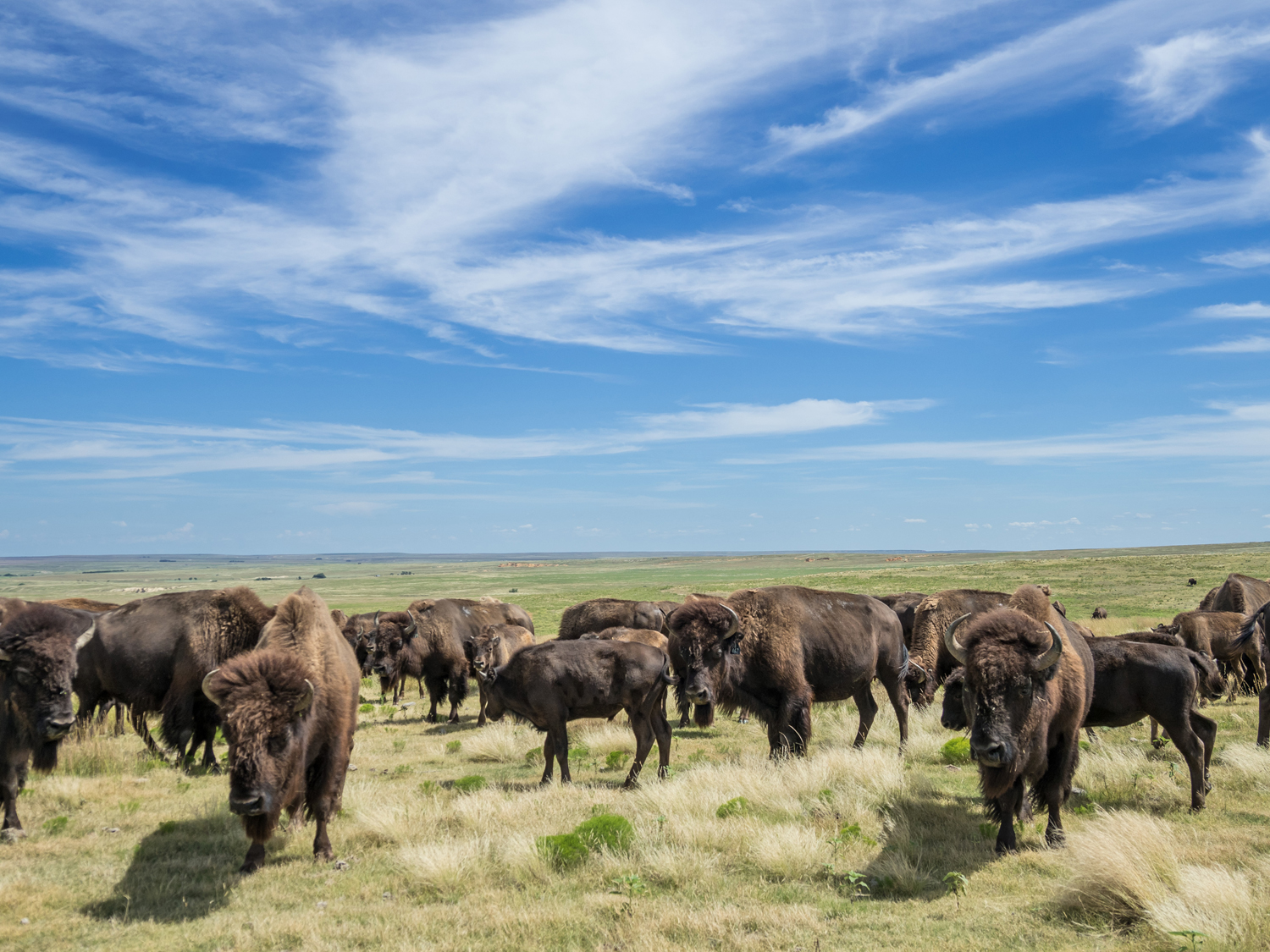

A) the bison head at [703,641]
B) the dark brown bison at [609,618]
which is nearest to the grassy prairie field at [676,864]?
the bison head at [703,641]

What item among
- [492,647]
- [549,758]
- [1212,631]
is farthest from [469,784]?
[1212,631]

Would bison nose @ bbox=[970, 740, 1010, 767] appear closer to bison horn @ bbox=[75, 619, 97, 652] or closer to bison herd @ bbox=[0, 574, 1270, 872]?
bison herd @ bbox=[0, 574, 1270, 872]

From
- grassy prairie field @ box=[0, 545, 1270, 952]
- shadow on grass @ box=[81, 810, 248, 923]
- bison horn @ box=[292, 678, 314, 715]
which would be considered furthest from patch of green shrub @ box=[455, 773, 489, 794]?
bison horn @ box=[292, 678, 314, 715]

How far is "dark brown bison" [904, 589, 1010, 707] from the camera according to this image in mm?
15234

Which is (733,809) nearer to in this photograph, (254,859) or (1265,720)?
(254,859)

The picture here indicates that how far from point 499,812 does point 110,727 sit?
1240 cm

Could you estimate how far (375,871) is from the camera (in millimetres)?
8188

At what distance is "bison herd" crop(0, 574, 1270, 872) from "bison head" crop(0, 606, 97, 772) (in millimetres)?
19

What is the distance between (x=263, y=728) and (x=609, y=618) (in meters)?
14.5

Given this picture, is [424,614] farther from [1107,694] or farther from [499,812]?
[1107,694]

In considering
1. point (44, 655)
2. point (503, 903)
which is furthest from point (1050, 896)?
point (44, 655)

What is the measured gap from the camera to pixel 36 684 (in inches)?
355

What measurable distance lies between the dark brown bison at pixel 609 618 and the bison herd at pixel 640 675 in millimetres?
2674

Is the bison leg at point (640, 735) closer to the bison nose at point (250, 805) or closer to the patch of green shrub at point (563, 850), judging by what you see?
the patch of green shrub at point (563, 850)
